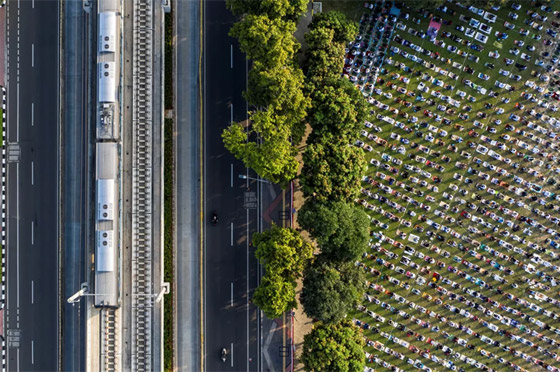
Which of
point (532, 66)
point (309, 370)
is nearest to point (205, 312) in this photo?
point (309, 370)

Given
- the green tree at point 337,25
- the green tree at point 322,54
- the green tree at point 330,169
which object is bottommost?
the green tree at point 330,169

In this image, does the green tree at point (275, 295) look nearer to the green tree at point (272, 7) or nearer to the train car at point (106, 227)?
the train car at point (106, 227)

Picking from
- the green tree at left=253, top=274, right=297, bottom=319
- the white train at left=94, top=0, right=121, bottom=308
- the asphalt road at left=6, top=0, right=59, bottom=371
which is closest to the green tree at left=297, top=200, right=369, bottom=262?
the green tree at left=253, top=274, right=297, bottom=319

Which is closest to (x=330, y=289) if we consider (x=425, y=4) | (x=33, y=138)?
(x=425, y=4)

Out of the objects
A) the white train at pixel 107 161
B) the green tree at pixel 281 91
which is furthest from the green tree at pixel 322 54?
the white train at pixel 107 161

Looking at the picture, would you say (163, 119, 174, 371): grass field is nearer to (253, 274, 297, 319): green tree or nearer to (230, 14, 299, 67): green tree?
(253, 274, 297, 319): green tree

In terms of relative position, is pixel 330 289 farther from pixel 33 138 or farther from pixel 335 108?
pixel 33 138

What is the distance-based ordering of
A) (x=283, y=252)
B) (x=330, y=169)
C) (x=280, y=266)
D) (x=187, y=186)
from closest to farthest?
(x=283, y=252) → (x=280, y=266) → (x=330, y=169) → (x=187, y=186)
